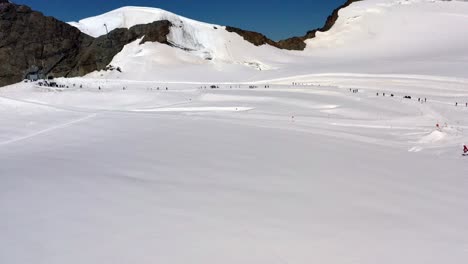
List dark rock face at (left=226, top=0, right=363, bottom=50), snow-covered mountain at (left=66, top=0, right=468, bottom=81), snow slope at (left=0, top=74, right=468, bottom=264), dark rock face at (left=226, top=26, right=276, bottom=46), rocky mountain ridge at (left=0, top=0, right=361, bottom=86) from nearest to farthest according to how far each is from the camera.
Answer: snow slope at (left=0, top=74, right=468, bottom=264)
snow-covered mountain at (left=66, top=0, right=468, bottom=81)
rocky mountain ridge at (left=0, top=0, right=361, bottom=86)
dark rock face at (left=226, top=26, right=276, bottom=46)
dark rock face at (left=226, top=0, right=363, bottom=50)

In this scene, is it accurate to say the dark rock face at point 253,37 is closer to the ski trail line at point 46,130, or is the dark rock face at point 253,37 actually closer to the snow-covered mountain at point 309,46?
the snow-covered mountain at point 309,46

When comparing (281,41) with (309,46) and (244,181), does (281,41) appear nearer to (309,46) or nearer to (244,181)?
(309,46)

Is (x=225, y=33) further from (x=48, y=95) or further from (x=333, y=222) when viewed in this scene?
(x=333, y=222)

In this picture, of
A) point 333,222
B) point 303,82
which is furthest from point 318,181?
point 303,82

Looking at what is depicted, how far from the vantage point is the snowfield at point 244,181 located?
4891 mm

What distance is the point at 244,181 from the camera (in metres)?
7.81

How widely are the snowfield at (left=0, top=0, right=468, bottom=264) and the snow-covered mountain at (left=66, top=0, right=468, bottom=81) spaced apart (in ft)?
53.5

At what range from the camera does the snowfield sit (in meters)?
4.89

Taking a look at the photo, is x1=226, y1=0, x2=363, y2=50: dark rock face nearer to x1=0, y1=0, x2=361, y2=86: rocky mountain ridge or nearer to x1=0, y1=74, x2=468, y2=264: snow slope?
x1=0, y1=0, x2=361, y2=86: rocky mountain ridge

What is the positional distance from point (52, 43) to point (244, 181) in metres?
44.7

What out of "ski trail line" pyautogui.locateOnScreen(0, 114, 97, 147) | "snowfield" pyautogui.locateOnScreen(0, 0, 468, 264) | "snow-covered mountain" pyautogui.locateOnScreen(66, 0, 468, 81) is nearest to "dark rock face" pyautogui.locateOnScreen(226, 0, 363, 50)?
"snow-covered mountain" pyautogui.locateOnScreen(66, 0, 468, 81)

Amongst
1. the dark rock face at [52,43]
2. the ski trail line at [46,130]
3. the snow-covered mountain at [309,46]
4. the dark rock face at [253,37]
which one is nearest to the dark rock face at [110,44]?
the dark rock face at [52,43]

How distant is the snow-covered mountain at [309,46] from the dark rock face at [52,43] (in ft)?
5.10

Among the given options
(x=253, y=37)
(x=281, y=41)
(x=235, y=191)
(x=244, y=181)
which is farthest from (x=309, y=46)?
(x=235, y=191)
